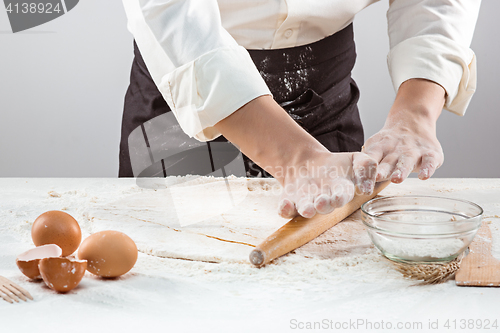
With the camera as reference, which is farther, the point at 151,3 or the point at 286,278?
the point at 151,3

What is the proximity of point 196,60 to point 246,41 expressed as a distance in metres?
0.34

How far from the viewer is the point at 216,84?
2.70ft

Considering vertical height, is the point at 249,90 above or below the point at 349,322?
above

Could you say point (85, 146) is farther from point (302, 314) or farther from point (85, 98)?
point (302, 314)

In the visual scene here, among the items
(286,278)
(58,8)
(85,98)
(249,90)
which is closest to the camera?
(286,278)

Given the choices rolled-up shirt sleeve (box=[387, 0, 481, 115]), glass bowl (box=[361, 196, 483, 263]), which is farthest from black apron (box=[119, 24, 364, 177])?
glass bowl (box=[361, 196, 483, 263])

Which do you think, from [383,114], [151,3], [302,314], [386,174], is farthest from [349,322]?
[383,114]

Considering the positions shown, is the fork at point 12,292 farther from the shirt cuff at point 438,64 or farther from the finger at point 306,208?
the shirt cuff at point 438,64

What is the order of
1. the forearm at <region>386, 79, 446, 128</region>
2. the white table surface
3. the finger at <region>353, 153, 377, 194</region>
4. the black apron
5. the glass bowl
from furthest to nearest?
the black apron → the forearm at <region>386, 79, 446, 128</region> → the finger at <region>353, 153, 377, 194</region> → the glass bowl → the white table surface

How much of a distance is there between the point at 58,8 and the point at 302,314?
8.98 feet

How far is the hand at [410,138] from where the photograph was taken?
86 cm

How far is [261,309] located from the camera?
0.55 metres

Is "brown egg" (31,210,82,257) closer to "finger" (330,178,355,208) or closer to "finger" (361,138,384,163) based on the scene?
"finger" (330,178,355,208)

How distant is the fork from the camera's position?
0.58m
